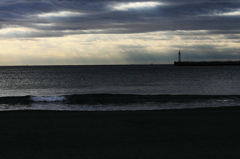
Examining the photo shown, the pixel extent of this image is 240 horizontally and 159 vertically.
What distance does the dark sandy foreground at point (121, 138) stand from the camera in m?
7.63

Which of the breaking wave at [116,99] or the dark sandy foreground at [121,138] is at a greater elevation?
the dark sandy foreground at [121,138]

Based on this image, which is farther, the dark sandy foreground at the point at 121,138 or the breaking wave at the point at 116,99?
the breaking wave at the point at 116,99

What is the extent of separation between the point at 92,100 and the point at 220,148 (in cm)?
1870

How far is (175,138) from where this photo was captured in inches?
371

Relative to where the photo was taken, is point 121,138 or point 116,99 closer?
point 121,138

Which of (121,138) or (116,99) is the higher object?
(121,138)

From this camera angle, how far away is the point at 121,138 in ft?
31.2

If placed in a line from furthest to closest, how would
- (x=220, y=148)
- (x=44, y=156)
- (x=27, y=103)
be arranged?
1. (x=27, y=103)
2. (x=220, y=148)
3. (x=44, y=156)

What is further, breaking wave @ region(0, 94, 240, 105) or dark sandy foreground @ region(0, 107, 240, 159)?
breaking wave @ region(0, 94, 240, 105)

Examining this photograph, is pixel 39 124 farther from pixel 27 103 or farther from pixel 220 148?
pixel 27 103

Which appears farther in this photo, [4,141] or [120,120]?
[120,120]

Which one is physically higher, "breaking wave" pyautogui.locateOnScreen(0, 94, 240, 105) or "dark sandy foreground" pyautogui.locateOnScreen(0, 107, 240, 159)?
"dark sandy foreground" pyautogui.locateOnScreen(0, 107, 240, 159)

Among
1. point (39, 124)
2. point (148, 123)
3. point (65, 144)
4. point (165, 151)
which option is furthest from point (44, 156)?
point (148, 123)

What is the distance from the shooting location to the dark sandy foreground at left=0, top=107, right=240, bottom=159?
763 centimetres
